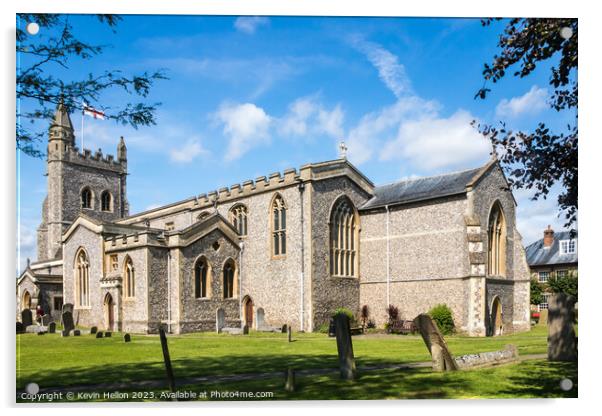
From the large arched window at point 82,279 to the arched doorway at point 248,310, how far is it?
6.14 m

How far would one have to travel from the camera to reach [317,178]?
22.8m

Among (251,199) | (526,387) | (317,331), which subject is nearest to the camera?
(526,387)

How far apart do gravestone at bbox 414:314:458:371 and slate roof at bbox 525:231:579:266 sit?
122 inches

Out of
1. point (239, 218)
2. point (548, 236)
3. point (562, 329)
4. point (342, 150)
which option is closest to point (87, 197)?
point (239, 218)

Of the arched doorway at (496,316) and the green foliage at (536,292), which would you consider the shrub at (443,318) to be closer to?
the arched doorway at (496,316)

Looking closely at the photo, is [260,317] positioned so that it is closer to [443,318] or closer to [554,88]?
[443,318]

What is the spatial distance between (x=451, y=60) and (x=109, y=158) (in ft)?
28.6

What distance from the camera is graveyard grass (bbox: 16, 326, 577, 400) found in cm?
1015

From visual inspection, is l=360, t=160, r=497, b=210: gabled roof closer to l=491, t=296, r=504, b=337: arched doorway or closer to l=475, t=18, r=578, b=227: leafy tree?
l=491, t=296, r=504, b=337: arched doorway

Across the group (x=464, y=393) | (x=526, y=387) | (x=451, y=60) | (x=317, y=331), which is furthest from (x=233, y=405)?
(x=317, y=331)

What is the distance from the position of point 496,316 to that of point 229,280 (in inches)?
415

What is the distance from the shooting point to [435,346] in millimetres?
11031

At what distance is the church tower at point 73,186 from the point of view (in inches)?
481

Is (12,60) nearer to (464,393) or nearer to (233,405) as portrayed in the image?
(233,405)
